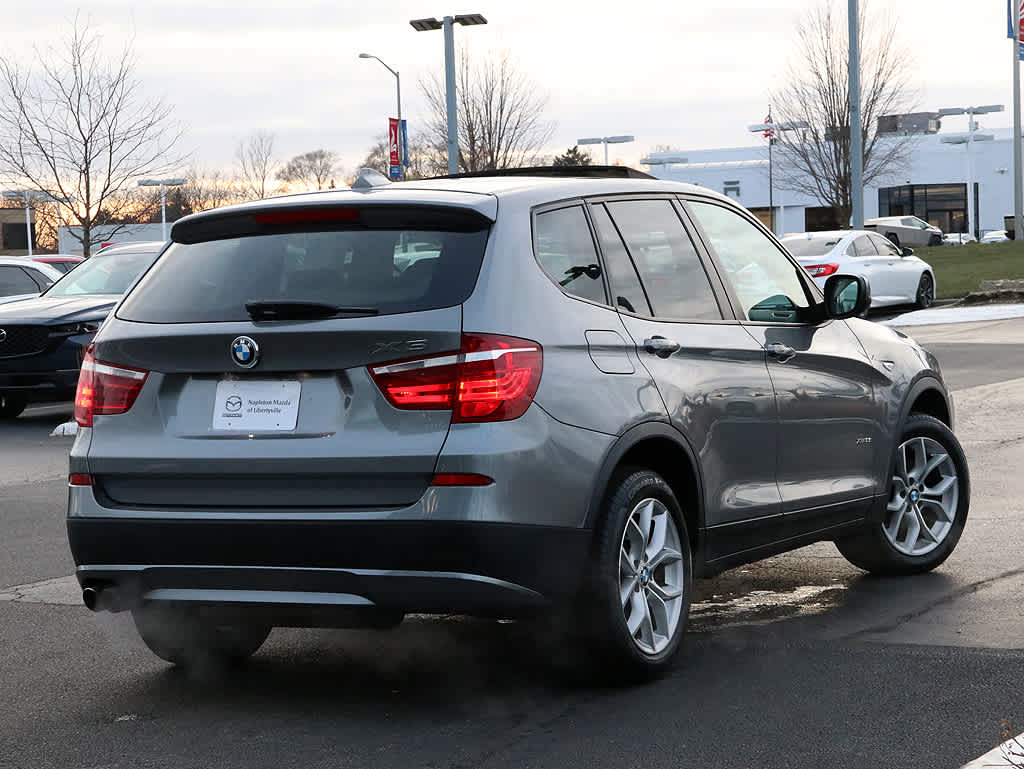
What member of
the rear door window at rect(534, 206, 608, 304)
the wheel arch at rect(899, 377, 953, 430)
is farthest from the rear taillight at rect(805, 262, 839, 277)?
the rear door window at rect(534, 206, 608, 304)

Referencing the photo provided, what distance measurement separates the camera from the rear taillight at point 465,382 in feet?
15.3

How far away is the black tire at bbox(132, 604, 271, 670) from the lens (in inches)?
219

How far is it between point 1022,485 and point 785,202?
Answer: 321ft

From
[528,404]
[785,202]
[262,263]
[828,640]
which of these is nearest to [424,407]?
[528,404]

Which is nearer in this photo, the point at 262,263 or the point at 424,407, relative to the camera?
the point at 424,407

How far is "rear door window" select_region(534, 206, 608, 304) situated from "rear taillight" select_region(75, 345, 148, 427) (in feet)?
4.46

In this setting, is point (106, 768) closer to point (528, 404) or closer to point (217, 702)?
point (217, 702)

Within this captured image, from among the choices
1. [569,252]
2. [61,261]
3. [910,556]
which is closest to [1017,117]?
[61,261]

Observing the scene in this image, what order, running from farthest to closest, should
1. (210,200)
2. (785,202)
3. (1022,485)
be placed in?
1. (785,202)
2. (210,200)
3. (1022,485)

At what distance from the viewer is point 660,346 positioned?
5.38m

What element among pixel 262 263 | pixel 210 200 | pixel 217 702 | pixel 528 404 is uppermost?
pixel 210 200

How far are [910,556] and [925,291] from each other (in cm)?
2441

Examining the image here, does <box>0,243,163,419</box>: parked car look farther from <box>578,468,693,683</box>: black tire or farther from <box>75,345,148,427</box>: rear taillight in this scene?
<box>578,468,693,683</box>: black tire

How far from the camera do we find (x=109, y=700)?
531 cm
